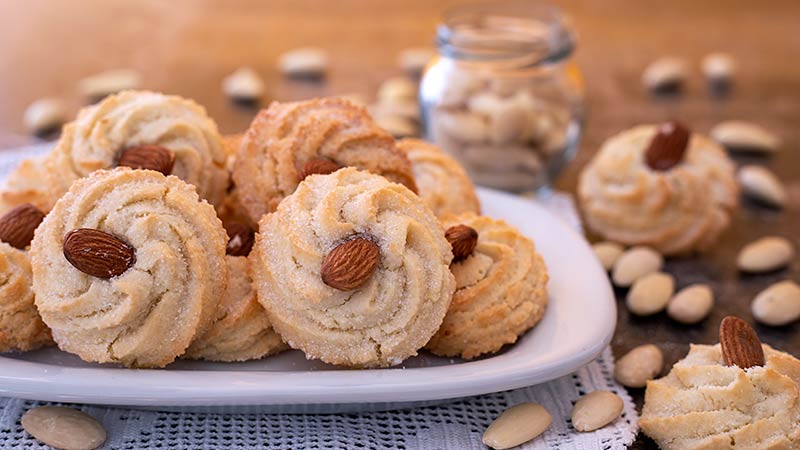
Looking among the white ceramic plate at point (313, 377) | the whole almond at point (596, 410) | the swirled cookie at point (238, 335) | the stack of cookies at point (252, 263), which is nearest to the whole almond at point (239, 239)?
the stack of cookies at point (252, 263)

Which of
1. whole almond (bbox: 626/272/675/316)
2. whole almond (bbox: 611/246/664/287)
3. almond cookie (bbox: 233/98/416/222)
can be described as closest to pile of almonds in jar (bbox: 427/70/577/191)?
whole almond (bbox: 611/246/664/287)

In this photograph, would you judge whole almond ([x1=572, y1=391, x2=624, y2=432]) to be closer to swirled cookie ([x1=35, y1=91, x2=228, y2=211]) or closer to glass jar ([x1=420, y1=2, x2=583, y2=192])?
swirled cookie ([x1=35, y1=91, x2=228, y2=211])

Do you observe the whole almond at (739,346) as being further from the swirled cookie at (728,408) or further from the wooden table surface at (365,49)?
the wooden table surface at (365,49)

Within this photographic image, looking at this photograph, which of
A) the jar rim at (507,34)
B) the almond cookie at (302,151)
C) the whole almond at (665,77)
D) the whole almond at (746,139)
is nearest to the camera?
the almond cookie at (302,151)

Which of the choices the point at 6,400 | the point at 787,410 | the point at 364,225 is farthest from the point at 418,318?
the point at 6,400

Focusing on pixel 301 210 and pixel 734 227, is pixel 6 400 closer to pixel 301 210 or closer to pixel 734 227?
pixel 301 210

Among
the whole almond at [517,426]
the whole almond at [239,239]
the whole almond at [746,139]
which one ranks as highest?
the whole almond at [239,239]

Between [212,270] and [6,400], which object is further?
[6,400]
